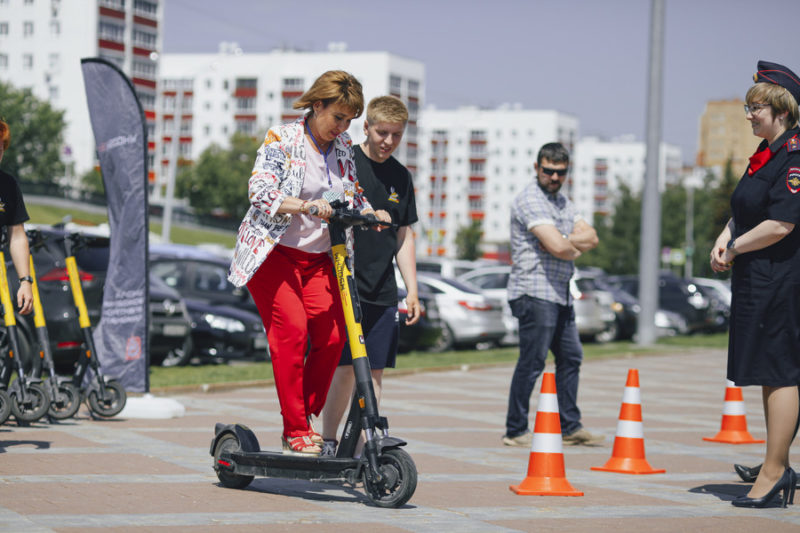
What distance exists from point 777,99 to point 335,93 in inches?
98.4

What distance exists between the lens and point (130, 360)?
1097cm

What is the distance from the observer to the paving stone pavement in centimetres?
562

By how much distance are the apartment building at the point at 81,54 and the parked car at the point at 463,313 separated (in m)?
67.2

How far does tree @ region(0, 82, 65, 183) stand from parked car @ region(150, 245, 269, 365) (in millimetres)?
63376

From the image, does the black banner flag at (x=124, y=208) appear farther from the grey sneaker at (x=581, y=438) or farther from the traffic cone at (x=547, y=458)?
the traffic cone at (x=547, y=458)

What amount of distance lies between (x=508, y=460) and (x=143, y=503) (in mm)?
3117

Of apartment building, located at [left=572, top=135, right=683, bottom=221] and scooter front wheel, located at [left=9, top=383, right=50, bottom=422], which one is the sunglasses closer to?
scooter front wheel, located at [left=9, top=383, right=50, bottom=422]

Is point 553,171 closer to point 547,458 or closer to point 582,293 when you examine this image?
point 547,458

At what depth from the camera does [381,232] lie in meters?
6.91

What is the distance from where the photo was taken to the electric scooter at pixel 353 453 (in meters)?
5.84

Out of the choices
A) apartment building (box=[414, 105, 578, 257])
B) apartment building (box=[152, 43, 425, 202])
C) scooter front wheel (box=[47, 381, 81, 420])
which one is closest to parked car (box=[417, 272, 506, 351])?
scooter front wheel (box=[47, 381, 81, 420])

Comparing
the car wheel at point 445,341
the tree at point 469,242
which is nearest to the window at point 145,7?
the tree at point 469,242

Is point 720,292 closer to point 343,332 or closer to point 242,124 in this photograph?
point 343,332

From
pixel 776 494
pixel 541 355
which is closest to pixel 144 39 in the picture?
pixel 541 355
